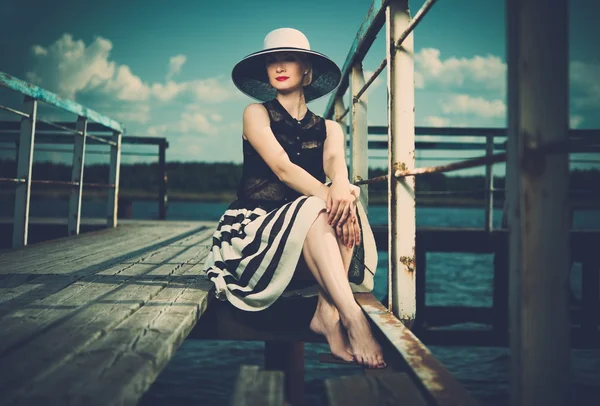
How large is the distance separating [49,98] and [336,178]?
295 cm

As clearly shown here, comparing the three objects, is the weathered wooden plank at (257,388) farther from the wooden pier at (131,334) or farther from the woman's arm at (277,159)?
the woman's arm at (277,159)

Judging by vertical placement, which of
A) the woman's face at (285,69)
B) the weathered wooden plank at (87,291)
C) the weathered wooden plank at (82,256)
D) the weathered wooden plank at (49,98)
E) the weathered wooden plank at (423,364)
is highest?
the weathered wooden plank at (49,98)

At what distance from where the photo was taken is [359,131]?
3049 mm

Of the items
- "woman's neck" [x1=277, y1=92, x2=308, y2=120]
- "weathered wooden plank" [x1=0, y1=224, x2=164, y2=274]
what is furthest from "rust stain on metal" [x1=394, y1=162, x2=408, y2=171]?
"weathered wooden plank" [x1=0, y1=224, x2=164, y2=274]

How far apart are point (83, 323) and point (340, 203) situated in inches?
40.6

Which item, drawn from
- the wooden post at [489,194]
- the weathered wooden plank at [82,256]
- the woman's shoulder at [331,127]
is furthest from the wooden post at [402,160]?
the wooden post at [489,194]

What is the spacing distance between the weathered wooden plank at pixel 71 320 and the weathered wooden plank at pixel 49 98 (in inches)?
66.1

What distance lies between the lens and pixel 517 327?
84 centimetres

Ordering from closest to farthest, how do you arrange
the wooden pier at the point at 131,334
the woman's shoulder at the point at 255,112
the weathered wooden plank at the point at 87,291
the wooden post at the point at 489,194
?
the wooden pier at the point at 131,334 < the weathered wooden plank at the point at 87,291 < the woman's shoulder at the point at 255,112 < the wooden post at the point at 489,194

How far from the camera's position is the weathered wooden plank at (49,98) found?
2.90 m

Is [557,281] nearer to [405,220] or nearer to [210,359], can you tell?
[405,220]

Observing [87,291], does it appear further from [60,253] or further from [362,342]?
[60,253]

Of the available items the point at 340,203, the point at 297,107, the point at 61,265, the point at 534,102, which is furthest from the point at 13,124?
the point at 534,102

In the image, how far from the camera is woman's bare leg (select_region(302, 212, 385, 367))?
1.55 m
